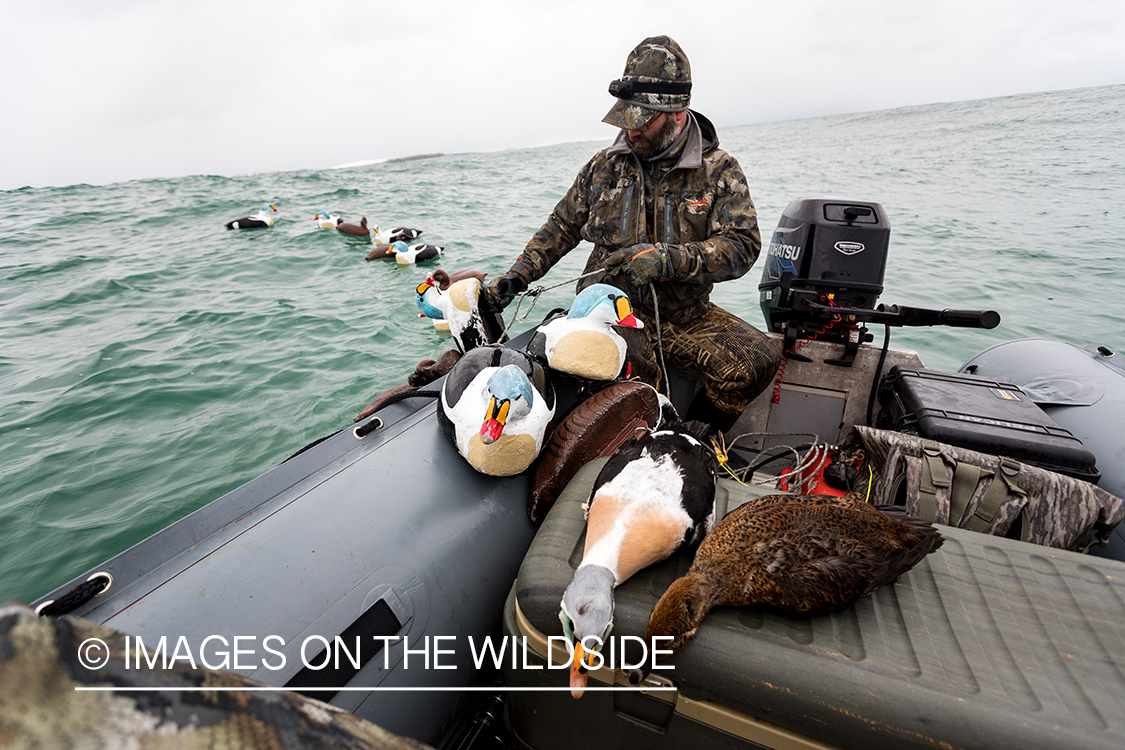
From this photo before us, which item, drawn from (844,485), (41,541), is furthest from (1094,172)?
(41,541)

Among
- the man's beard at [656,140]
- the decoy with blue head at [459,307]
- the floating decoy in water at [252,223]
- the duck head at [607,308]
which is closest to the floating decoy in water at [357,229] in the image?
the floating decoy in water at [252,223]

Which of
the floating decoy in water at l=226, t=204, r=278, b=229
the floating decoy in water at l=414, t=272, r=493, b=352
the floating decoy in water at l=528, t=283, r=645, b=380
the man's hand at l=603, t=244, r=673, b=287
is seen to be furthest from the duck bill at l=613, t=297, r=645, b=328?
the floating decoy in water at l=226, t=204, r=278, b=229

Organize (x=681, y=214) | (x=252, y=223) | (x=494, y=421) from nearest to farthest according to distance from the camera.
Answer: (x=494, y=421) < (x=681, y=214) < (x=252, y=223)

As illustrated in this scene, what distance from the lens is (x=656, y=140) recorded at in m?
2.55

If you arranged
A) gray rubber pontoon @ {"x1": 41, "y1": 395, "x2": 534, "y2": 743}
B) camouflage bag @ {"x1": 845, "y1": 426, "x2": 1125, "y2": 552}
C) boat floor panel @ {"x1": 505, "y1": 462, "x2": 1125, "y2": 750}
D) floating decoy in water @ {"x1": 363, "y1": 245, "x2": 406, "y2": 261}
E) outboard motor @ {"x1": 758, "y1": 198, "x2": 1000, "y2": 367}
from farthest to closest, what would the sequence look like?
floating decoy in water @ {"x1": 363, "y1": 245, "x2": 406, "y2": 261} < outboard motor @ {"x1": 758, "y1": 198, "x2": 1000, "y2": 367} < camouflage bag @ {"x1": 845, "y1": 426, "x2": 1125, "y2": 552} < gray rubber pontoon @ {"x1": 41, "y1": 395, "x2": 534, "y2": 743} < boat floor panel @ {"x1": 505, "y1": 462, "x2": 1125, "y2": 750}

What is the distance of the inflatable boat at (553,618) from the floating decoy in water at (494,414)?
0.37 ft

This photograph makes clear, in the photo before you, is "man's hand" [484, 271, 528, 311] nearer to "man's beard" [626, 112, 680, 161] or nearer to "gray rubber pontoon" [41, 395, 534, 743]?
"man's beard" [626, 112, 680, 161]

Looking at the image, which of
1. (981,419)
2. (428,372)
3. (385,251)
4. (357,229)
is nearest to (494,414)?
(428,372)

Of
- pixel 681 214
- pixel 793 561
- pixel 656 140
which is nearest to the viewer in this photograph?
pixel 793 561

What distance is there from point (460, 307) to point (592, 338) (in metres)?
0.92

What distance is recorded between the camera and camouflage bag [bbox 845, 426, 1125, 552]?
1595mm

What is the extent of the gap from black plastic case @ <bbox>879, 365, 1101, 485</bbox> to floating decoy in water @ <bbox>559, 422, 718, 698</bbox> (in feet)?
3.90

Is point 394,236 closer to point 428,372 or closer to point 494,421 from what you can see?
point 428,372

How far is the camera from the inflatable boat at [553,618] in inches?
38.9
